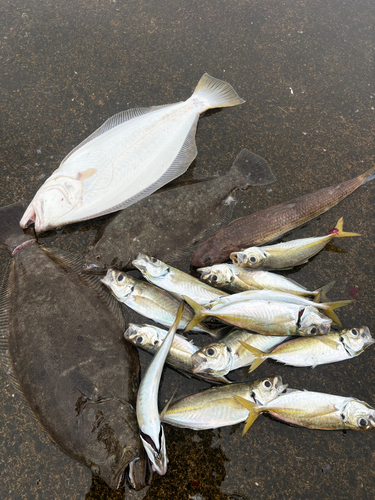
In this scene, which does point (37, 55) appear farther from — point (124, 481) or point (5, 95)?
point (124, 481)

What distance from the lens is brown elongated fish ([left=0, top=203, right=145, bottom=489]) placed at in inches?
97.0

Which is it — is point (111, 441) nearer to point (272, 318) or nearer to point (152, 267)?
point (152, 267)

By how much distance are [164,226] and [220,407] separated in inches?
64.9

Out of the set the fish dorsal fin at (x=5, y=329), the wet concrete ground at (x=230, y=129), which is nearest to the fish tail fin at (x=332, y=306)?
the wet concrete ground at (x=230, y=129)

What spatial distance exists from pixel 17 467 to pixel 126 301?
1.60 metres

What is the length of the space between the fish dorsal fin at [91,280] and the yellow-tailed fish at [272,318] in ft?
2.25

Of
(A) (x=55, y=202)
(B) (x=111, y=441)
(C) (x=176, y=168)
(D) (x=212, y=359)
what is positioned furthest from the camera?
(C) (x=176, y=168)

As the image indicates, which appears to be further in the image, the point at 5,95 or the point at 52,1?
the point at 52,1

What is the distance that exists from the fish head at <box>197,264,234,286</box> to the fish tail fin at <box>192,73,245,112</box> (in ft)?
6.06

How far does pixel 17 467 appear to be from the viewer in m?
2.81

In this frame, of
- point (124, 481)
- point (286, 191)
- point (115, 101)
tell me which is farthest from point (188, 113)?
point (124, 481)

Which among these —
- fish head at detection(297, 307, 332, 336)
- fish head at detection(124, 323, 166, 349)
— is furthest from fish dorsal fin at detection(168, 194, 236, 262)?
fish head at detection(297, 307, 332, 336)

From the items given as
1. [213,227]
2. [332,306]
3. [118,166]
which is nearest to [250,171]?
[213,227]

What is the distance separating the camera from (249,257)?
2.98 metres
